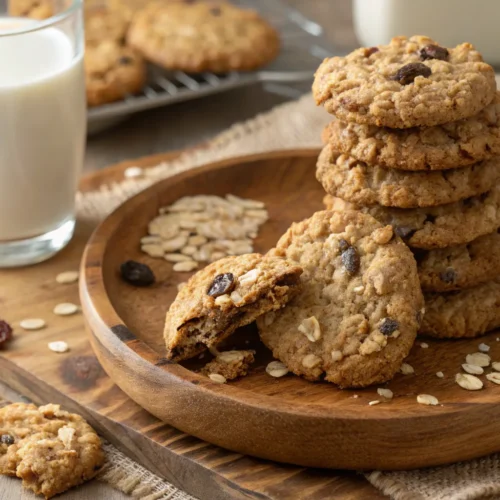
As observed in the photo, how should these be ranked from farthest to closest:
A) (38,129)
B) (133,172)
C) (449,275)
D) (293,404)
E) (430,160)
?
1. (133,172)
2. (38,129)
3. (449,275)
4. (430,160)
5. (293,404)

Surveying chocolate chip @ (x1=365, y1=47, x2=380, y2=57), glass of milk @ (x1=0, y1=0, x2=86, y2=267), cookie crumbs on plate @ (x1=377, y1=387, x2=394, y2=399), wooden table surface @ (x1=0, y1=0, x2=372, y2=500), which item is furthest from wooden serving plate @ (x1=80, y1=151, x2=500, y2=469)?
wooden table surface @ (x1=0, y1=0, x2=372, y2=500)

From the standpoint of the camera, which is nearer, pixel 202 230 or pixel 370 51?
pixel 370 51

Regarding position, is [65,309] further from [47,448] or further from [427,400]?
[427,400]

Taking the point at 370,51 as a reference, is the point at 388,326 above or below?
below

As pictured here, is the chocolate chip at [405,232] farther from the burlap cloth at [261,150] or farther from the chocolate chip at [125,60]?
the chocolate chip at [125,60]

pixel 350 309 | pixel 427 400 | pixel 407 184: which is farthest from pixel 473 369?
pixel 407 184
